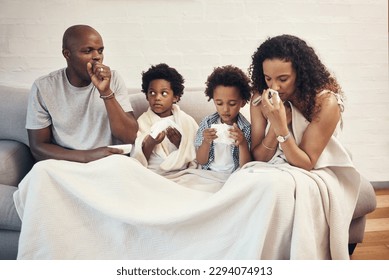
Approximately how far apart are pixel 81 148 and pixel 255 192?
680 millimetres

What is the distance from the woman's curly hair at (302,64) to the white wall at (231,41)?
22 cm

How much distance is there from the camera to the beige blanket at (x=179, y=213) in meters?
1.36

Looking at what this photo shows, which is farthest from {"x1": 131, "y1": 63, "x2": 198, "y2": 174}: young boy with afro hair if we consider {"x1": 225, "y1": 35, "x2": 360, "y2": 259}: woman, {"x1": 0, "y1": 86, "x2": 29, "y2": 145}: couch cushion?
{"x1": 0, "y1": 86, "x2": 29, "y2": 145}: couch cushion

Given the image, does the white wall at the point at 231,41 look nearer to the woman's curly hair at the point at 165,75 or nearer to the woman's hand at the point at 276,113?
the woman's curly hair at the point at 165,75

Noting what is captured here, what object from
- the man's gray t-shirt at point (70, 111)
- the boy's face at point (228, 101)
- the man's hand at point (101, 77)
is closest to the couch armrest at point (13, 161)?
the man's gray t-shirt at point (70, 111)

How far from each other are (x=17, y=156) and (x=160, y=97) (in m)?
0.57

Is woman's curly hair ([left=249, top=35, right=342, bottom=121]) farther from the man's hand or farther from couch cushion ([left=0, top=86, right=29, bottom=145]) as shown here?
couch cushion ([left=0, top=86, right=29, bottom=145])

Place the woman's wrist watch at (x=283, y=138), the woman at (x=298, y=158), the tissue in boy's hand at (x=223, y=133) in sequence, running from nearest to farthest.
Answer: the woman at (x=298, y=158)
the woman's wrist watch at (x=283, y=138)
the tissue in boy's hand at (x=223, y=133)

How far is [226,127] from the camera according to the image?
1.60 metres

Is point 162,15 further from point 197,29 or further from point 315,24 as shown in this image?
point 315,24

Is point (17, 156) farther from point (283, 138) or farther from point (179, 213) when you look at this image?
point (283, 138)

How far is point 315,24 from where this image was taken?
1.73m

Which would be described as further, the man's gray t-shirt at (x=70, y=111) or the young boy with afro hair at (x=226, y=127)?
the man's gray t-shirt at (x=70, y=111)
